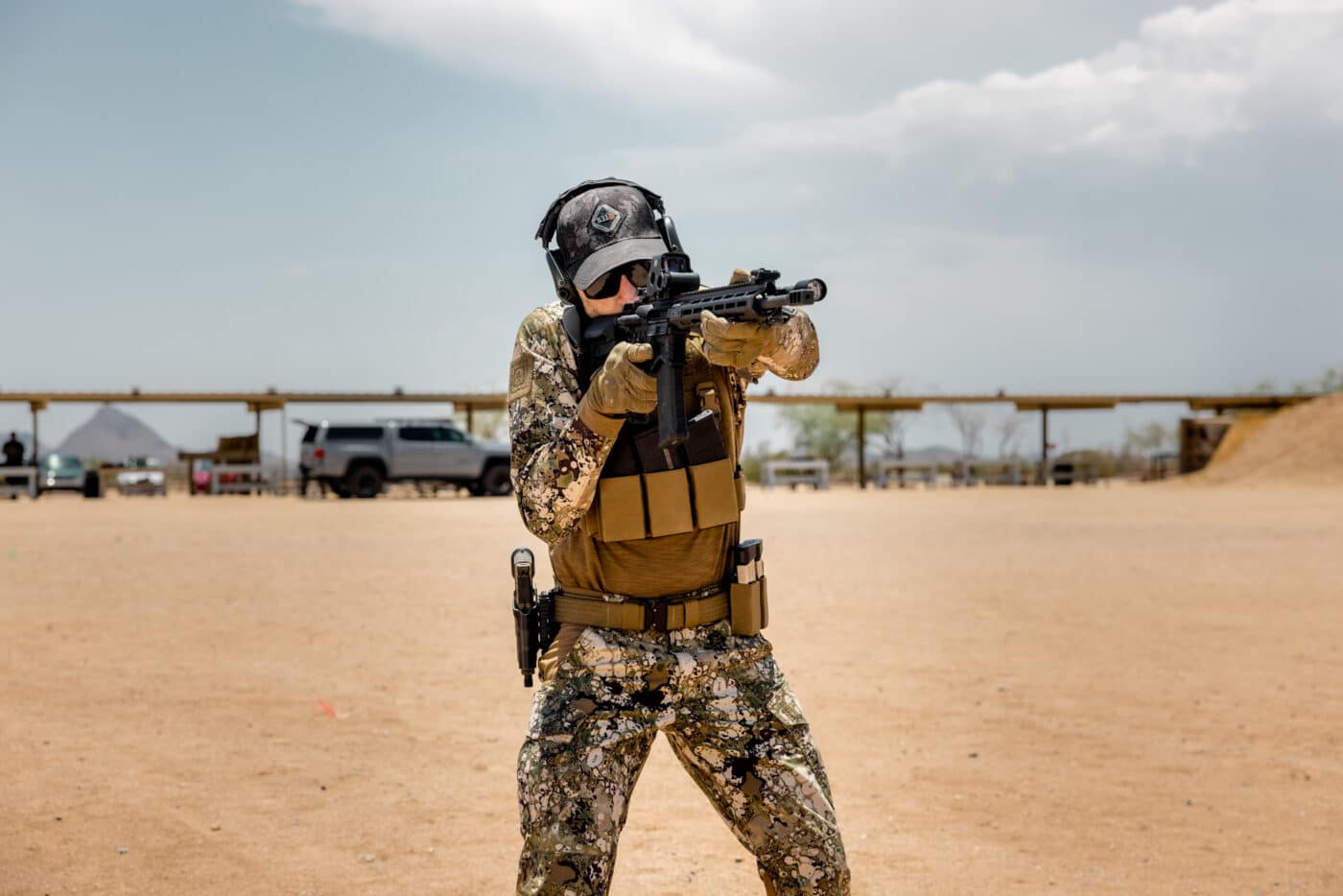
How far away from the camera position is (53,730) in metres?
6.99

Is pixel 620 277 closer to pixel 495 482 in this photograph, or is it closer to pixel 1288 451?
pixel 495 482

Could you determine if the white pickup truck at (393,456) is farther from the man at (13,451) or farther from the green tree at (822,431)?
the green tree at (822,431)

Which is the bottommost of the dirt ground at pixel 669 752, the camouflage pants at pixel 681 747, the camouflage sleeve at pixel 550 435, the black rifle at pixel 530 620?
the dirt ground at pixel 669 752

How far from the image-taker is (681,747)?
2.97m

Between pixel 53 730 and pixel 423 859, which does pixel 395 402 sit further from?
pixel 423 859

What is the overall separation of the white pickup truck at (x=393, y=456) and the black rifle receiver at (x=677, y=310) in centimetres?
2719

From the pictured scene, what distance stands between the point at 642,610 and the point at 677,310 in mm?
693

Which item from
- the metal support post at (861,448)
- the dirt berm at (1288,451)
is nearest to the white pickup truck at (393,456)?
the metal support post at (861,448)

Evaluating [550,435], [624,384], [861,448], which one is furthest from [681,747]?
[861,448]

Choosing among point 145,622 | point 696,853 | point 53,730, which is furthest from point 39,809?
point 145,622

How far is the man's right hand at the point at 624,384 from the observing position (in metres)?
2.65

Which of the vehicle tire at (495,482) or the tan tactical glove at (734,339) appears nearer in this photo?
the tan tactical glove at (734,339)

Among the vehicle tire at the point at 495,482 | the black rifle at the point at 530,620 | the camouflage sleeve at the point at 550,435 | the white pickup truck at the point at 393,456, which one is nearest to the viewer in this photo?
the camouflage sleeve at the point at 550,435

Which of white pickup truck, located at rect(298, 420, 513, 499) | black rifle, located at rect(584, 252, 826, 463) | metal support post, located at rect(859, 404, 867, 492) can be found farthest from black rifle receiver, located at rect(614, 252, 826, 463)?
metal support post, located at rect(859, 404, 867, 492)
